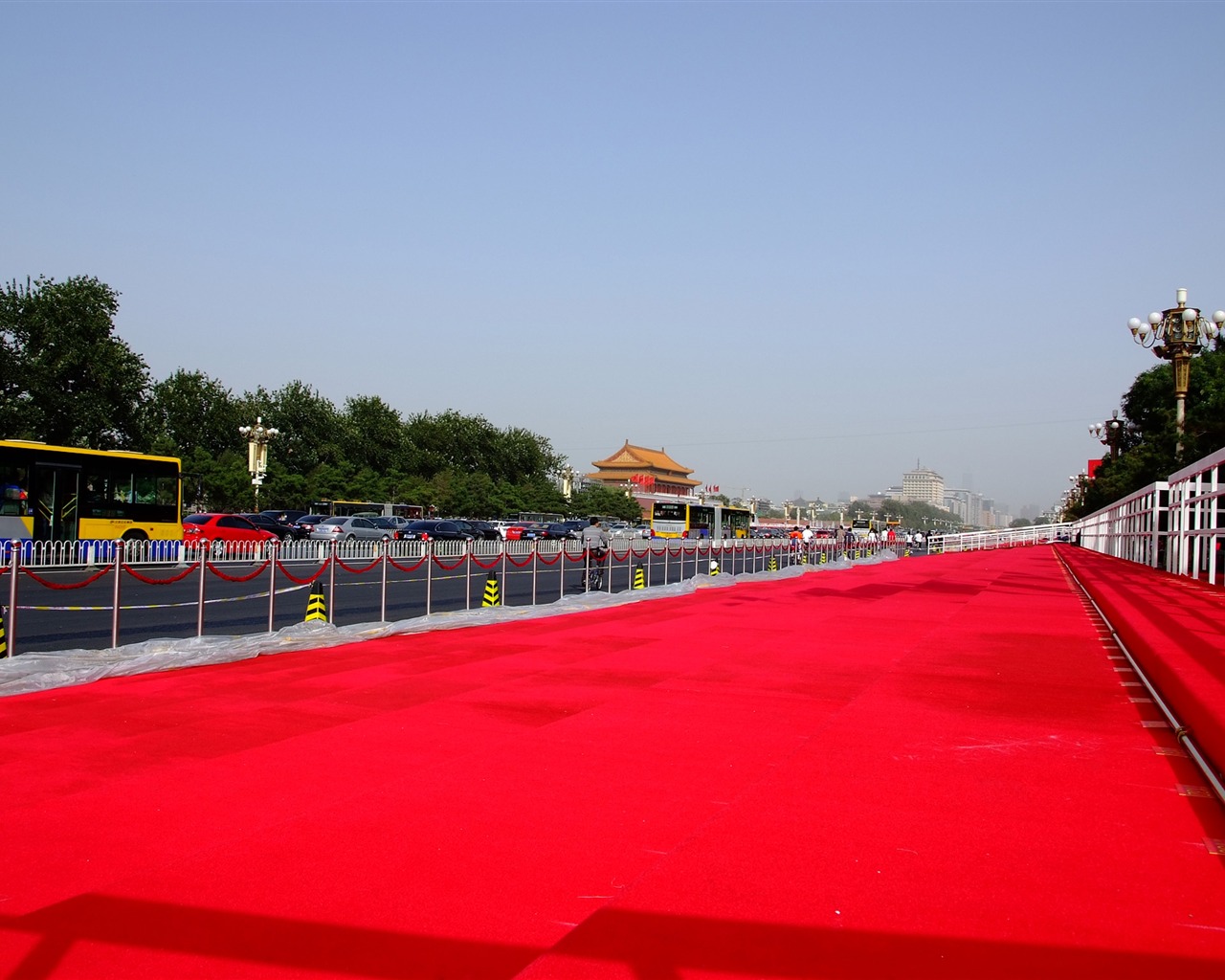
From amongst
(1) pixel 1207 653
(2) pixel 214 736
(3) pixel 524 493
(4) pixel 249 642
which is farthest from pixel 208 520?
(3) pixel 524 493

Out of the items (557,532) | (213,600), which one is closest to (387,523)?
(557,532)

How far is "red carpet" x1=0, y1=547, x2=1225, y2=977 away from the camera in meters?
3.09

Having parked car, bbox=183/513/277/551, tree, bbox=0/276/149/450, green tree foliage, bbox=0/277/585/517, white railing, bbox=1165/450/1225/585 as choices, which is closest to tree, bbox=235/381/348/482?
green tree foliage, bbox=0/277/585/517

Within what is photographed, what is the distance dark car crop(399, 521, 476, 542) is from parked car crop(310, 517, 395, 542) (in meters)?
0.97

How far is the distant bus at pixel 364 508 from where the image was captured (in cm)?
5397

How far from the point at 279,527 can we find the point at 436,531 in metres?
6.97

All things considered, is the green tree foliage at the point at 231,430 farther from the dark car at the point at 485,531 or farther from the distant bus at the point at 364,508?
the dark car at the point at 485,531

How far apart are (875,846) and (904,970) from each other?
3.59 ft

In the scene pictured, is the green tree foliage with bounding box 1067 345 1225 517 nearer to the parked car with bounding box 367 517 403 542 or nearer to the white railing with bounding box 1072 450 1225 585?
the white railing with bounding box 1072 450 1225 585

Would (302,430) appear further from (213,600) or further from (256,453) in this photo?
(213,600)

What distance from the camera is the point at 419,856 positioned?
3898 millimetres

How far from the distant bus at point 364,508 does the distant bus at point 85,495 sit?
2637cm

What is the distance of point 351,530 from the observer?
38188 mm

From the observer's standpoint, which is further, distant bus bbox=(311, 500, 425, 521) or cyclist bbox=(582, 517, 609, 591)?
distant bus bbox=(311, 500, 425, 521)
